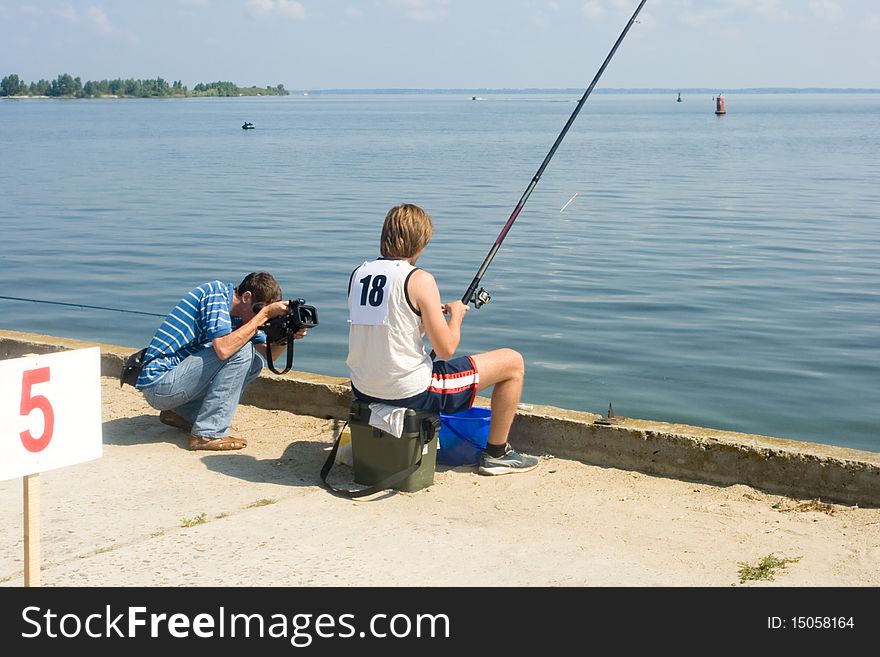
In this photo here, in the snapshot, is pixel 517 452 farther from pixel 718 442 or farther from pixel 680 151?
pixel 680 151

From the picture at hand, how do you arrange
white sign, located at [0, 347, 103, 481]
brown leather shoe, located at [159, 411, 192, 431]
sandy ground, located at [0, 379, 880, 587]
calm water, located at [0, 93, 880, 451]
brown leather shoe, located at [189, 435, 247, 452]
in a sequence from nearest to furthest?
1. white sign, located at [0, 347, 103, 481]
2. sandy ground, located at [0, 379, 880, 587]
3. brown leather shoe, located at [189, 435, 247, 452]
4. brown leather shoe, located at [159, 411, 192, 431]
5. calm water, located at [0, 93, 880, 451]

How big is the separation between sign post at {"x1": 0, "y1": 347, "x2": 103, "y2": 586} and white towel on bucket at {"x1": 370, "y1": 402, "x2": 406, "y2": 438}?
180 centimetres

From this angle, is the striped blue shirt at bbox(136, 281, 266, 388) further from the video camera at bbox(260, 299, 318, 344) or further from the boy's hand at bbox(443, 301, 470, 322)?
the boy's hand at bbox(443, 301, 470, 322)

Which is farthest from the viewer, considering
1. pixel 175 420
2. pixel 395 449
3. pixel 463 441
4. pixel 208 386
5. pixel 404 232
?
pixel 175 420

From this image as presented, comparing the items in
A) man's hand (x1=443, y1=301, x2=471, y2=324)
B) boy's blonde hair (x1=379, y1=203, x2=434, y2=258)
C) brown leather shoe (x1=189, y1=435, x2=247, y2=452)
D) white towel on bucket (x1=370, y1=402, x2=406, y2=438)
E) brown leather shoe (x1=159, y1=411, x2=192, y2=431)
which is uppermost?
boy's blonde hair (x1=379, y1=203, x2=434, y2=258)

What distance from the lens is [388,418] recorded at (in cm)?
552

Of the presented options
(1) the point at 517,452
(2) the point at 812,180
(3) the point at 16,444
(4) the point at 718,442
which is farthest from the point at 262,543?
(2) the point at 812,180

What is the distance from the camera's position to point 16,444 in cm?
365

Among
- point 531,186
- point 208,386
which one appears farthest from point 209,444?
point 531,186

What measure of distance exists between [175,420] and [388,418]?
5.60 feet

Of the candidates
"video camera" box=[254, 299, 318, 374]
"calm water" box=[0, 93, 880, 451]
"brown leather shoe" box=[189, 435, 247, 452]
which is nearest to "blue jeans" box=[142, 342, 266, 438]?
→ "brown leather shoe" box=[189, 435, 247, 452]

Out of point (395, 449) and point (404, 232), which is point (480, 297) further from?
point (395, 449)

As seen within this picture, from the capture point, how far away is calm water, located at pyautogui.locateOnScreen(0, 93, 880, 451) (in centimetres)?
1067
